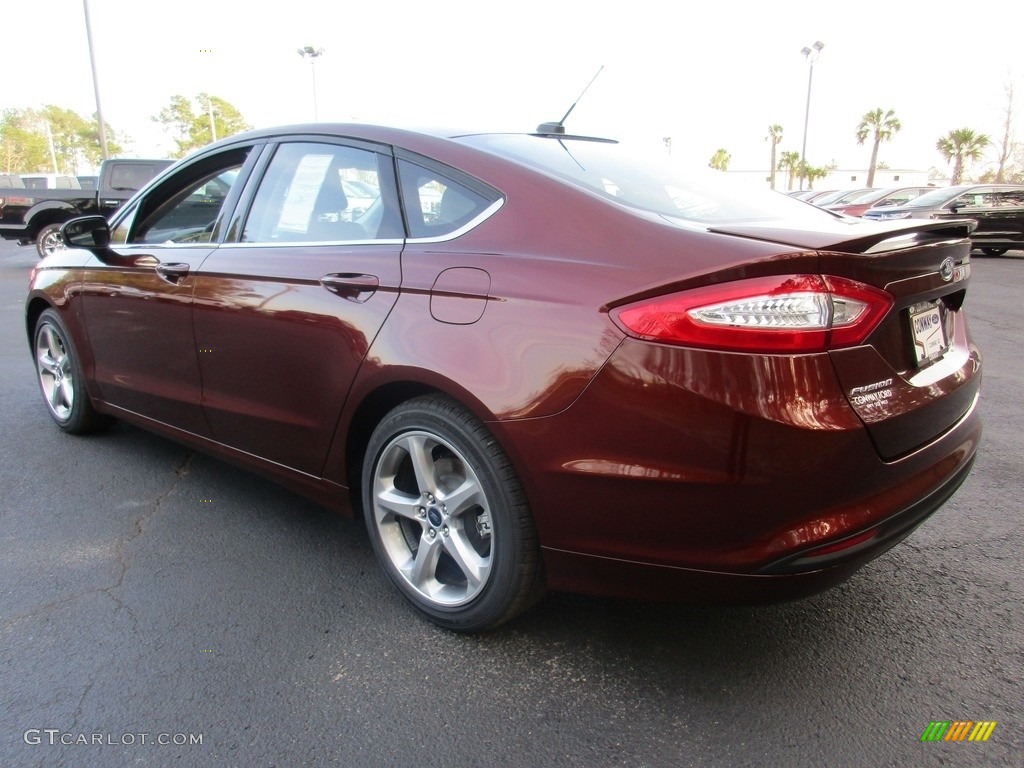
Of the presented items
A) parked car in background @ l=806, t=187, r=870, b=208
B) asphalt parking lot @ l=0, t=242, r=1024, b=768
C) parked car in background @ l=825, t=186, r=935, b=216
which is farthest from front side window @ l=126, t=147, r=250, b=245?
parked car in background @ l=806, t=187, r=870, b=208

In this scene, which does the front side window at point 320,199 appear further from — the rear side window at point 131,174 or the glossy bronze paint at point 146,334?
the rear side window at point 131,174

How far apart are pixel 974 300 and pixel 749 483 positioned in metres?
9.65

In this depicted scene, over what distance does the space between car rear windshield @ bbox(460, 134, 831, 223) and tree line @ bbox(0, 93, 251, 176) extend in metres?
58.4

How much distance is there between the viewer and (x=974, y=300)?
9.65m

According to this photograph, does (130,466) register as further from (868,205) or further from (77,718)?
(868,205)

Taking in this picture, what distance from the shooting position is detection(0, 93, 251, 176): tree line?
58.3 meters

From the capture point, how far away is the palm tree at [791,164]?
3519 inches

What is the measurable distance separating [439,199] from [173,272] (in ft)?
4.75

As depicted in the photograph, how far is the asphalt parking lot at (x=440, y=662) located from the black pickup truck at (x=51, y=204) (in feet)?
38.5

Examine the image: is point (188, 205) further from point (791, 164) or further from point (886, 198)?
point (791, 164)

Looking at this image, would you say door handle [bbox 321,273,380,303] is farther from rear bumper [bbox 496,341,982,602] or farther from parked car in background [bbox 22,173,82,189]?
parked car in background [bbox 22,173,82,189]

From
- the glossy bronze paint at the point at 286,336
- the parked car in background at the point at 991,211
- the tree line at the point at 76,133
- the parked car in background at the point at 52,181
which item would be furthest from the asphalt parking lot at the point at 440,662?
the tree line at the point at 76,133

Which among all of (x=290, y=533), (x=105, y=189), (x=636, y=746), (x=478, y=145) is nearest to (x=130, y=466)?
(x=290, y=533)

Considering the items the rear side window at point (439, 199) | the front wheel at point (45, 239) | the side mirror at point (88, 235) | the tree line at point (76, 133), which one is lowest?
the front wheel at point (45, 239)
